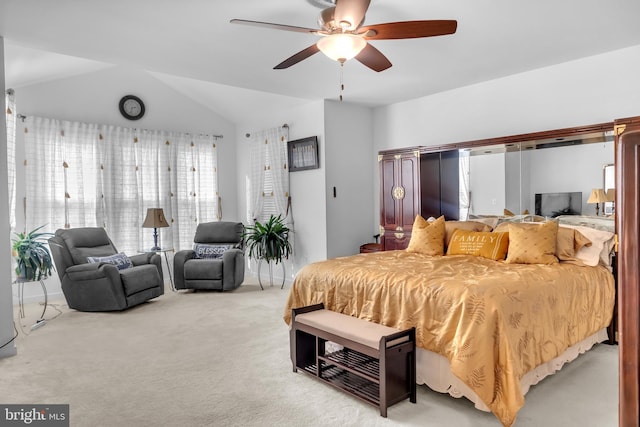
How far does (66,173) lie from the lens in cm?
555

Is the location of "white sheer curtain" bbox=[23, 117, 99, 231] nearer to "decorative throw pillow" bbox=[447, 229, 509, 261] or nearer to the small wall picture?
the small wall picture

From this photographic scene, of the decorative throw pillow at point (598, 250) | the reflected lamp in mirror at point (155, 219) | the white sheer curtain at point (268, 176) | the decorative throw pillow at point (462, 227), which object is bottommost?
the decorative throw pillow at point (598, 250)

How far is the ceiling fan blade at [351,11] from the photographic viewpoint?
7.47 feet

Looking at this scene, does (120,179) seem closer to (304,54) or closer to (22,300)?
(22,300)

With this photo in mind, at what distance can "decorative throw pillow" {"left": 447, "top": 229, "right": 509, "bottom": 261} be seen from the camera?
354 centimetres

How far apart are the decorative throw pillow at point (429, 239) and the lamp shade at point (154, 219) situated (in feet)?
11.7

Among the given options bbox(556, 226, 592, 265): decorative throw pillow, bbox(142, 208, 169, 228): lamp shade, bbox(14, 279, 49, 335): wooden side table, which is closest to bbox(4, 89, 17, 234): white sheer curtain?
bbox(14, 279, 49, 335): wooden side table

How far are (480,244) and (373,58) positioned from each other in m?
1.83

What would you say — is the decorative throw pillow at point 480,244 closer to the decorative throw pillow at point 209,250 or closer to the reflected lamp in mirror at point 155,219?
the decorative throw pillow at point 209,250

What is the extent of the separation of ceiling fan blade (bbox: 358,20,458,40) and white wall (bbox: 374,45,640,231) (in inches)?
90.6

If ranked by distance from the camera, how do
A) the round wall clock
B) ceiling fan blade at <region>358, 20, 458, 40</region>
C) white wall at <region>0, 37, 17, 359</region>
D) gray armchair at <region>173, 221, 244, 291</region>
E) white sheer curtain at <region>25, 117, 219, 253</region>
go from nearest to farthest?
ceiling fan blade at <region>358, 20, 458, 40</region>
white wall at <region>0, 37, 17, 359</region>
white sheer curtain at <region>25, 117, 219, 253</region>
gray armchair at <region>173, 221, 244, 291</region>
the round wall clock

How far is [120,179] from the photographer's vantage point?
19.7 feet

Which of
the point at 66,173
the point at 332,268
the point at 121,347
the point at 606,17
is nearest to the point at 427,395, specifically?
the point at 332,268

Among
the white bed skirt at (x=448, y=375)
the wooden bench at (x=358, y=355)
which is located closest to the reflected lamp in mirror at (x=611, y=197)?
the white bed skirt at (x=448, y=375)
